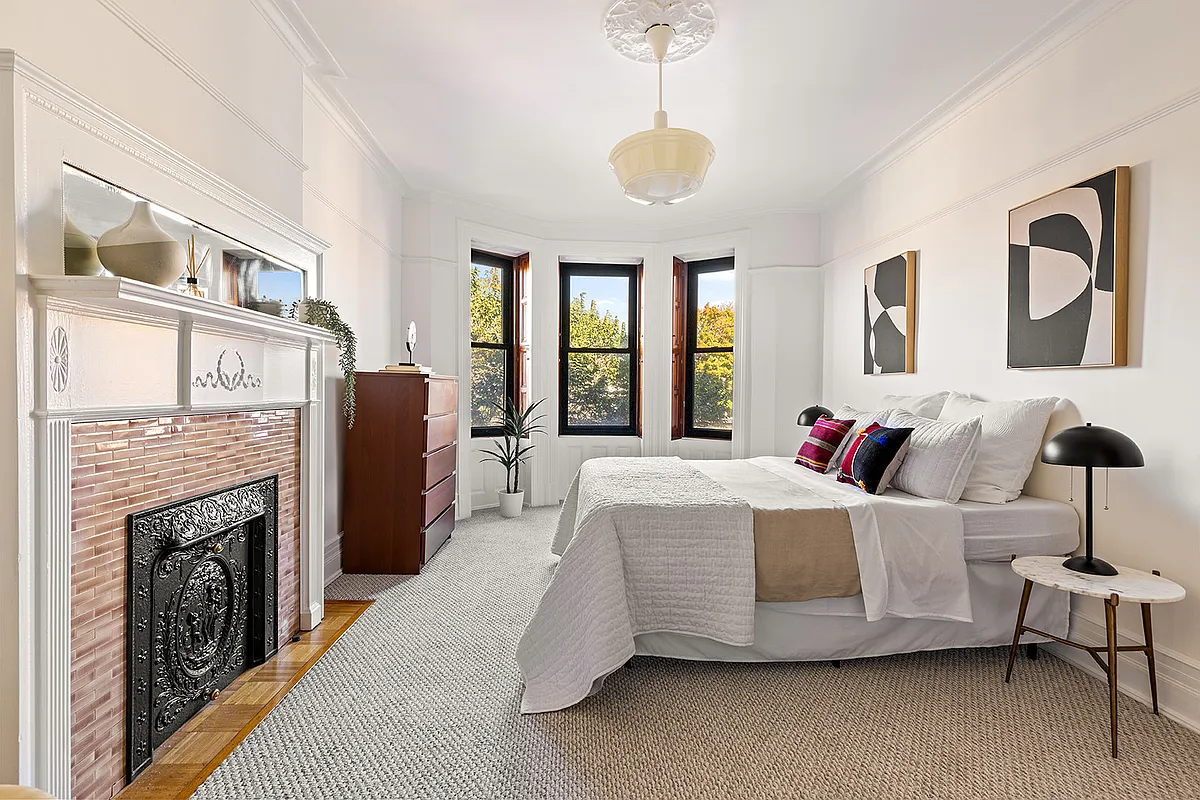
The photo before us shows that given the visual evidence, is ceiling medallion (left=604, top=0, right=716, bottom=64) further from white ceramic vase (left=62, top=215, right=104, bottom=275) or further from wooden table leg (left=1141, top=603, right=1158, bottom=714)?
wooden table leg (left=1141, top=603, right=1158, bottom=714)

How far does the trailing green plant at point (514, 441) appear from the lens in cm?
542

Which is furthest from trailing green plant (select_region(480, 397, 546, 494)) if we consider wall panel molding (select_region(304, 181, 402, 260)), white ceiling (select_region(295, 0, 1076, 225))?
white ceiling (select_region(295, 0, 1076, 225))

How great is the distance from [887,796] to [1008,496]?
151 cm

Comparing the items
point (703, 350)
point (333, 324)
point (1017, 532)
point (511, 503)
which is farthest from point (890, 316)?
point (333, 324)

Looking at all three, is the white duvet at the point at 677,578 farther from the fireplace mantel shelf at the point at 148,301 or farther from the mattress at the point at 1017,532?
the fireplace mantel shelf at the point at 148,301

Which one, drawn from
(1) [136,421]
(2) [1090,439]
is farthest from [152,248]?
(2) [1090,439]

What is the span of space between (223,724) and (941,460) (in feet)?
9.72

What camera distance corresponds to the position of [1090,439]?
2088 millimetres

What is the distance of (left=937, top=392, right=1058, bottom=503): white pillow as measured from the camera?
105 inches

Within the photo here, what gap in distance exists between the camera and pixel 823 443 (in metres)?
3.61

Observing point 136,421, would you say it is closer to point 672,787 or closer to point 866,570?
point 672,787

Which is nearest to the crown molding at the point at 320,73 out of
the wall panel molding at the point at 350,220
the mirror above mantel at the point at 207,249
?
the wall panel molding at the point at 350,220

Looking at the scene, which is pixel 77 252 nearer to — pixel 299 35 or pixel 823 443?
pixel 299 35

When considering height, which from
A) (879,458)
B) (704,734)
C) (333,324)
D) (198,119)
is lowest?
(704,734)
